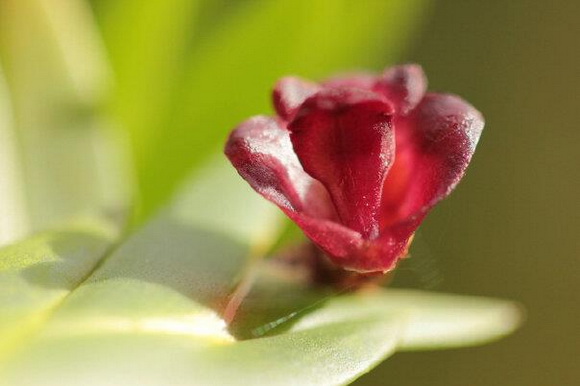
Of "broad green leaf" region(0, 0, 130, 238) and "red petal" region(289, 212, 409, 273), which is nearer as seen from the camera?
"red petal" region(289, 212, 409, 273)

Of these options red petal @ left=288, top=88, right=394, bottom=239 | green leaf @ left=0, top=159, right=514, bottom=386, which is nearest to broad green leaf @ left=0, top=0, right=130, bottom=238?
green leaf @ left=0, top=159, right=514, bottom=386

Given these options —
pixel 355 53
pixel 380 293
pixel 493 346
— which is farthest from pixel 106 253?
pixel 493 346

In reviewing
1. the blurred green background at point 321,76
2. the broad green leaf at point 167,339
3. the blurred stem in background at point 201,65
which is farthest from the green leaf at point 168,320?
the blurred stem in background at point 201,65

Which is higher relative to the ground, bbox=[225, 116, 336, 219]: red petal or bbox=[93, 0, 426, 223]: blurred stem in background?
bbox=[225, 116, 336, 219]: red petal

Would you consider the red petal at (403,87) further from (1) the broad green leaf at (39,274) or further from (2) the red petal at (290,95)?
(1) the broad green leaf at (39,274)

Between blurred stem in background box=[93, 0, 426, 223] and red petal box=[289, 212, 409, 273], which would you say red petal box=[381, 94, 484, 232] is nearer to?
red petal box=[289, 212, 409, 273]

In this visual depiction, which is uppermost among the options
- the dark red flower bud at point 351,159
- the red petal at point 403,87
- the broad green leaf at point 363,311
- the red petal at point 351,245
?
the red petal at point 403,87
